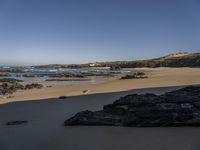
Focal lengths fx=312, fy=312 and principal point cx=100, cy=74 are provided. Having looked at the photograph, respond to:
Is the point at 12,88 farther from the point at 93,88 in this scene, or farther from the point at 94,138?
the point at 94,138

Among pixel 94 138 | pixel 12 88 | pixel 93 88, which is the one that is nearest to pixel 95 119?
pixel 94 138

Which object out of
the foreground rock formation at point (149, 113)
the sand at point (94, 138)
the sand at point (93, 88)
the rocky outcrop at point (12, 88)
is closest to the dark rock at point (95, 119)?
the foreground rock formation at point (149, 113)

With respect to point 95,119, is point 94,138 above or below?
below

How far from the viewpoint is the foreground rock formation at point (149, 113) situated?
6.32m

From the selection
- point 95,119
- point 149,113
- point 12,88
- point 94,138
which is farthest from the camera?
point 12,88

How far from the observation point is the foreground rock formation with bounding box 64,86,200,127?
249 inches

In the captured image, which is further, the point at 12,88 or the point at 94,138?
the point at 12,88

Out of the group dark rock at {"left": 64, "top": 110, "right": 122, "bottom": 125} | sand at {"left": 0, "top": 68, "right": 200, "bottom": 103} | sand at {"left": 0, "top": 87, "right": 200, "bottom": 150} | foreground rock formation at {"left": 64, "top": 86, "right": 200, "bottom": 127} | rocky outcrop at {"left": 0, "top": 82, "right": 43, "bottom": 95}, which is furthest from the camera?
rocky outcrop at {"left": 0, "top": 82, "right": 43, "bottom": 95}

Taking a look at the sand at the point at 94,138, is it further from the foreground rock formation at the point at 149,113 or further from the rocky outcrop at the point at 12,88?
the rocky outcrop at the point at 12,88

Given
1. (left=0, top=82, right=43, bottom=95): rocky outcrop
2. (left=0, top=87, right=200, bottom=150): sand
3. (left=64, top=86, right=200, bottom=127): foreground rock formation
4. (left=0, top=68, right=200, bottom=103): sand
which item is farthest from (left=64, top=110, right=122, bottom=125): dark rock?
(left=0, top=82, right=43, bottom=95): rocky outcrop

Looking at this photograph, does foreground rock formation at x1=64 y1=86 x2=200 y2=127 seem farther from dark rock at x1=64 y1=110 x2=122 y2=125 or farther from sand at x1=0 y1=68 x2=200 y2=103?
sand at x1=0 y1=68 x2=200 y2=103

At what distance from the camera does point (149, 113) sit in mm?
6512

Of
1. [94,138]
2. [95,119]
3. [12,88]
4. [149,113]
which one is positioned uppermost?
[149,113]

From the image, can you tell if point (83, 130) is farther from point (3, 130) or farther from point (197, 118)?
point (197, 118)
